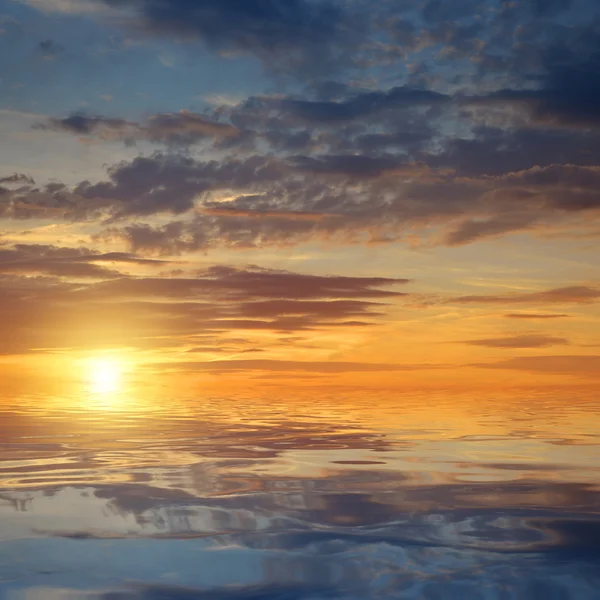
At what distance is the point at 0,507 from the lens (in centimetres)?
970

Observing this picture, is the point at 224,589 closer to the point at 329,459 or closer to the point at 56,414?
the point at 329,459

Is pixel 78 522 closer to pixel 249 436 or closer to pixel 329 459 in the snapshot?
pixel 329 459

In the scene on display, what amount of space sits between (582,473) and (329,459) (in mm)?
4419

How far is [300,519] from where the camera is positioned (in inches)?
360

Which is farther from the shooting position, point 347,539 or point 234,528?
point 234,528

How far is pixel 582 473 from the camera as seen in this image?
12.4 metres

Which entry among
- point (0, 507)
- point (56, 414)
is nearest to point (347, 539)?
point (0, 507)

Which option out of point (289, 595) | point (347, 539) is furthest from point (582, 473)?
point (289, 595)

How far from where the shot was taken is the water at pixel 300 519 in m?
6.80

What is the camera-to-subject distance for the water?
6.80m

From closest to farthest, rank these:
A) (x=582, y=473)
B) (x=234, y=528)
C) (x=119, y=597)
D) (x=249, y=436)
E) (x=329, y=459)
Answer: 1. (x=119, y=597)
2. (x=234, y=528)
3. (x=582, y=473)
4. (x=329, y=459)
5. (x=249, y=436)

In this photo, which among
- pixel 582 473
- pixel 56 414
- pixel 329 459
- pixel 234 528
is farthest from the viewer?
pixel 56 414

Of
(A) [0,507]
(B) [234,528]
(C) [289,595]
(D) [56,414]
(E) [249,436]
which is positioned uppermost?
(D) [56,414]

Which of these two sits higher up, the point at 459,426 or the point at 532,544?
the point at 459,426
